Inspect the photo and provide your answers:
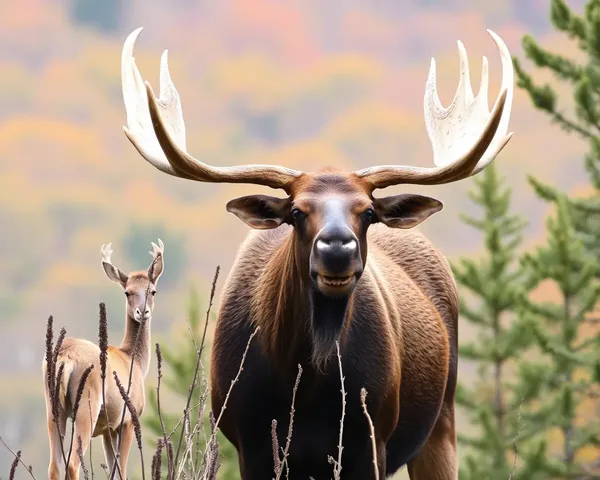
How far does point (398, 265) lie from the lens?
7.34 metres

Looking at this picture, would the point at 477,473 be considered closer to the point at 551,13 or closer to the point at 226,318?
the point at 551,13

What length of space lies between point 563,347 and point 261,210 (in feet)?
60.5

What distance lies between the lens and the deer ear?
28.5 ft

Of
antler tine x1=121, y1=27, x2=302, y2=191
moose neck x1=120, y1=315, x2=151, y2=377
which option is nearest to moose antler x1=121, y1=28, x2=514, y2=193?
antler tine x1=121, y1=27, x2=302, y2=191

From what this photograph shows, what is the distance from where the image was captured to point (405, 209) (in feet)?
18.4

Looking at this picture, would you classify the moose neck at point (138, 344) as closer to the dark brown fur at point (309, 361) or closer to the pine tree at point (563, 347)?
the dark brown fur at point (309, 361)

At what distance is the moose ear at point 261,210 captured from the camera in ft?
17.7

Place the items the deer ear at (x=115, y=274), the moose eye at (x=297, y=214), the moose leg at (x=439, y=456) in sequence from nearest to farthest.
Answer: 1. the moose eye at (x=297, y=214)
2. the moose leg at (x=439, y=456)
3. the deer ear at (x=115, y=274)

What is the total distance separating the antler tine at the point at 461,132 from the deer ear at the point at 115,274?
3.03m

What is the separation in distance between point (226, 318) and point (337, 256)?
1413mm

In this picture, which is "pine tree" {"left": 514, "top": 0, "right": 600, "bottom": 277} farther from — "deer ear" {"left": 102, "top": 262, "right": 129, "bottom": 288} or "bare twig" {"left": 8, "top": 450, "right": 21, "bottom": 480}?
"bare twig" {"left": 8, "top": 450, "right": 21, "bottom": 480}

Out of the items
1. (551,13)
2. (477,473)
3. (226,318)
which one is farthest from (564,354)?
(226,318)

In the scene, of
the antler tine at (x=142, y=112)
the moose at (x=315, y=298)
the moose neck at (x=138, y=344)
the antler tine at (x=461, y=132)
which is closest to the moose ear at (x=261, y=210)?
the moose at (x=315, y=298)

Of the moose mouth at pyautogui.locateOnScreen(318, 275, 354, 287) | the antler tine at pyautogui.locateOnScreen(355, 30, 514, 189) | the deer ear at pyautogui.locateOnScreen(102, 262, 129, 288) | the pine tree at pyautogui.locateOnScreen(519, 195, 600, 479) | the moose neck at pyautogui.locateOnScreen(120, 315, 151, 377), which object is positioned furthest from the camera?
the pine tree at pyautogui.locateOnScreen(519, 195, 600, 479)
